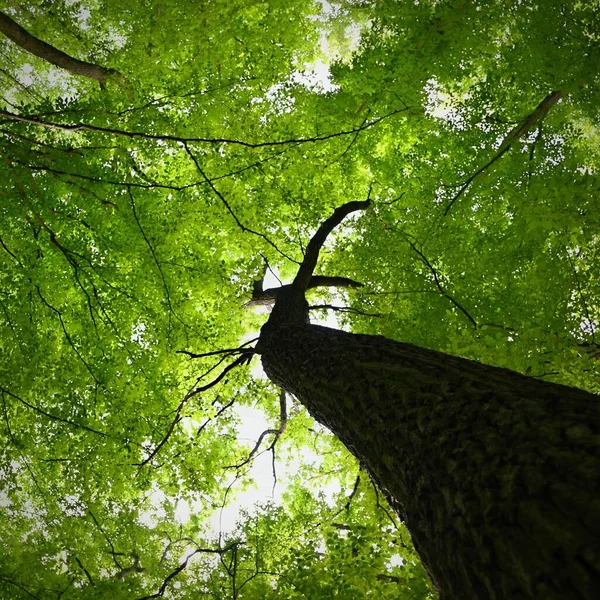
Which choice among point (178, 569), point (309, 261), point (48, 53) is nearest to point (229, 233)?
point (309, 261)

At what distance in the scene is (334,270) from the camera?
22.4ft

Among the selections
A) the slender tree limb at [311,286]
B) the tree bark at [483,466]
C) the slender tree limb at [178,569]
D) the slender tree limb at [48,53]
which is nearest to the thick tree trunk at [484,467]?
the tree bark at [483,466]

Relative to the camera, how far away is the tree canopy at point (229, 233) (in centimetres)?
527

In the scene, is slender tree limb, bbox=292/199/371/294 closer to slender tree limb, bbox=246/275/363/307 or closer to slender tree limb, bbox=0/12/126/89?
slender tree limb, bbox=246/275/363/307

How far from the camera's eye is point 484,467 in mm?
1228

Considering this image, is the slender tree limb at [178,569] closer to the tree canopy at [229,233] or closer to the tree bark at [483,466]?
the tree canopy at [229,233]

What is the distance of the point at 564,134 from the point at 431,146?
87.7 inches

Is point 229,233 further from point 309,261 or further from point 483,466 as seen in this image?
point 483,466

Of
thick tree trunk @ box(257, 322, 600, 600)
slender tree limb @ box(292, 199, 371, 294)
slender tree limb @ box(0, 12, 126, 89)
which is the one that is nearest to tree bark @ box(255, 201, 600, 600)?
thick tree trunk @ box(257, 322, 600, 600)

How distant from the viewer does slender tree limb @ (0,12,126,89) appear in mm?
4141

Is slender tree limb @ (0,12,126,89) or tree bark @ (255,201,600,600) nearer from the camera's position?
tree bark @ (255,201,600,600)

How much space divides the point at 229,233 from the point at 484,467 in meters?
5.80

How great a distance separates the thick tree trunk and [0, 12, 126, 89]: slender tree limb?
4628 millimetres

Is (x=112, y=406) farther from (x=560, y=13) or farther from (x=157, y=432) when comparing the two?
(x=560, y=13)
